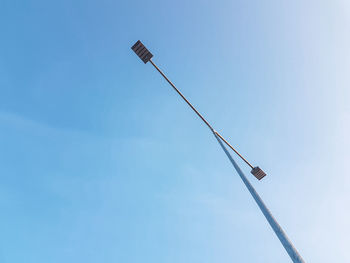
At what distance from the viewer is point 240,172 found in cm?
1144

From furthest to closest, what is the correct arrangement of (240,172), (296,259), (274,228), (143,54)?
(143,54) → (240,172) → (274,228) → (296,259)

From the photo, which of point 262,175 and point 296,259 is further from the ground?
point 262,175

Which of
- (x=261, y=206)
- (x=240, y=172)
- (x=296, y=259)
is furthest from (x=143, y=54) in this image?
(x=296, y=259)

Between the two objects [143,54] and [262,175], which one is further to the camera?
[262,175]

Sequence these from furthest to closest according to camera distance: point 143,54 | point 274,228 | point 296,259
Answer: point 143,54 → point 274,228 → point 296,259

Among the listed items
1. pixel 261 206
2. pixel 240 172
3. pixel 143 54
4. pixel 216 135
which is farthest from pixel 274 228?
pixel 143 54

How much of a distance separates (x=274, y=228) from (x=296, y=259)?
1305 mm

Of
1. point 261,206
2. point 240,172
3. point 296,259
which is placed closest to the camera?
point 296,259

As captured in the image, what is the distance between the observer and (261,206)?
904cm

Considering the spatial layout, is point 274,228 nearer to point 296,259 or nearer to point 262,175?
point 296,259

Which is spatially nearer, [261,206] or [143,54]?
[261,206]

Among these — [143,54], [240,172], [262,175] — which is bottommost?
[240,172]

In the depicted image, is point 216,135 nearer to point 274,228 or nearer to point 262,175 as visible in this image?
point 262,175

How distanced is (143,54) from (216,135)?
6389 mm
